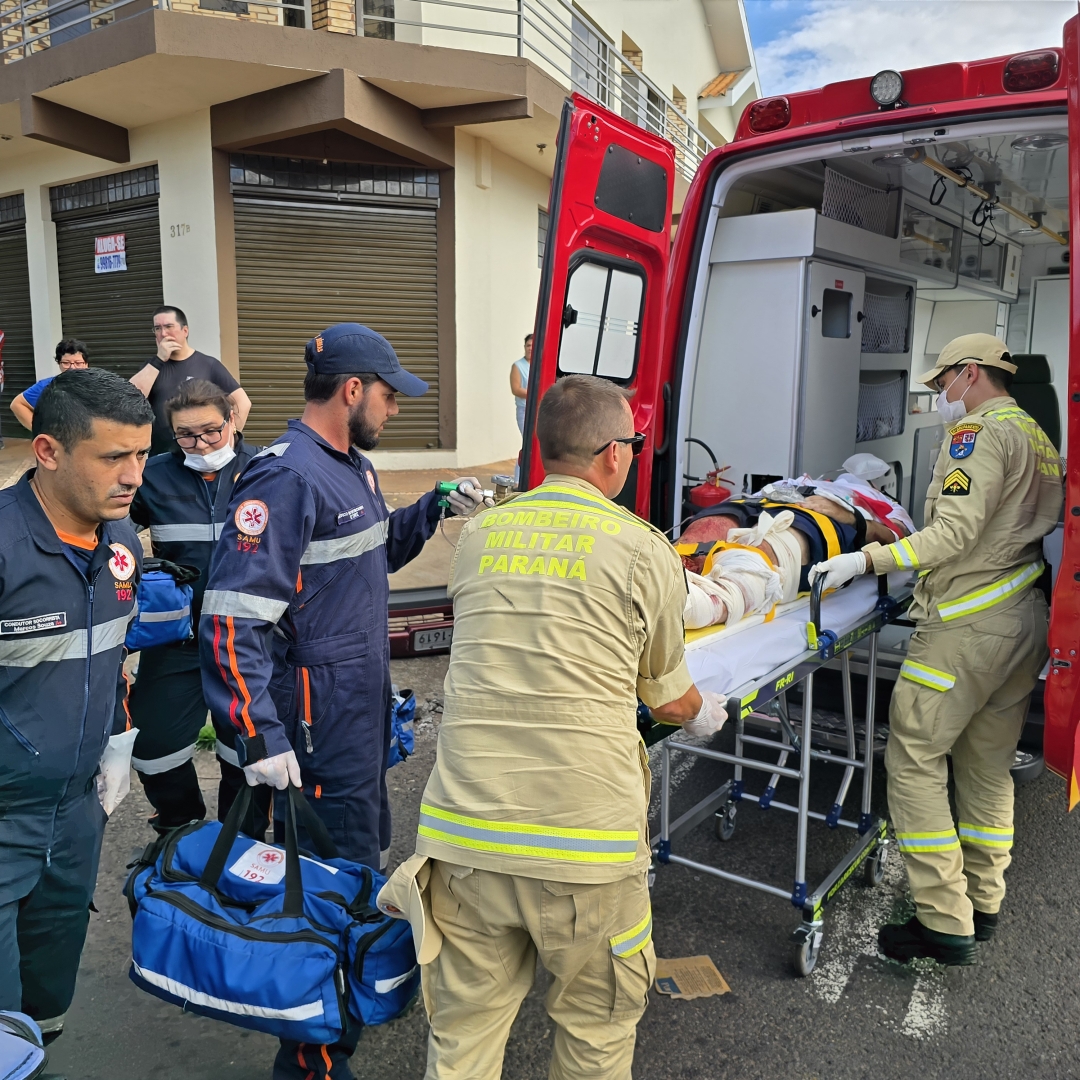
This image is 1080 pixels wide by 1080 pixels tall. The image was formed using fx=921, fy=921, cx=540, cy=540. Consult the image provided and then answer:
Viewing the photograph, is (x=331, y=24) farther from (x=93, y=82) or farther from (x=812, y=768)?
(x=812, y=768)

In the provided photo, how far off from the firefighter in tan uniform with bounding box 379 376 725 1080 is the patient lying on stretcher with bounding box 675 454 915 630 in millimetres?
1018

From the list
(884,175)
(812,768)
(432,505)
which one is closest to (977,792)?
(812,768)

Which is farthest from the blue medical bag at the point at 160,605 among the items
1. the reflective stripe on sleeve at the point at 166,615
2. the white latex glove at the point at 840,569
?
the white latex glove at the point at 840,569

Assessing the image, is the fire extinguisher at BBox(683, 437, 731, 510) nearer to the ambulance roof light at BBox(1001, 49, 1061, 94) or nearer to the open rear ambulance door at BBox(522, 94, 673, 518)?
the open rear ambulance door at BBox(522, 94, 673, 518)

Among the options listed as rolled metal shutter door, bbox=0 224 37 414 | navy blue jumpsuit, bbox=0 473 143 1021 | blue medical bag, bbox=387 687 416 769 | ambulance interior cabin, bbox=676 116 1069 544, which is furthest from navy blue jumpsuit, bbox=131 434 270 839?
rolled metal shutter door, bbox=0 224 37 414

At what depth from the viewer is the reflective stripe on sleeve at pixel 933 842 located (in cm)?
279

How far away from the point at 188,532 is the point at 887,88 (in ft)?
Answer: 9.82

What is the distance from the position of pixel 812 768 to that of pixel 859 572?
156cm

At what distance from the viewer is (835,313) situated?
4.67 m

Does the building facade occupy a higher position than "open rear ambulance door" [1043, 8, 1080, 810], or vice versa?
the building facade

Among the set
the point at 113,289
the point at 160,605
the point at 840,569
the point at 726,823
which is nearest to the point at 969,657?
the point at 840,569

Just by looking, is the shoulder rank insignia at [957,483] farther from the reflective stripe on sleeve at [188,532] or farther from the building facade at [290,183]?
the building facade at [290,183]

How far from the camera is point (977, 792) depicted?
118 inches

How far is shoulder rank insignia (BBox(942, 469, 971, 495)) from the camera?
2.84 meters
